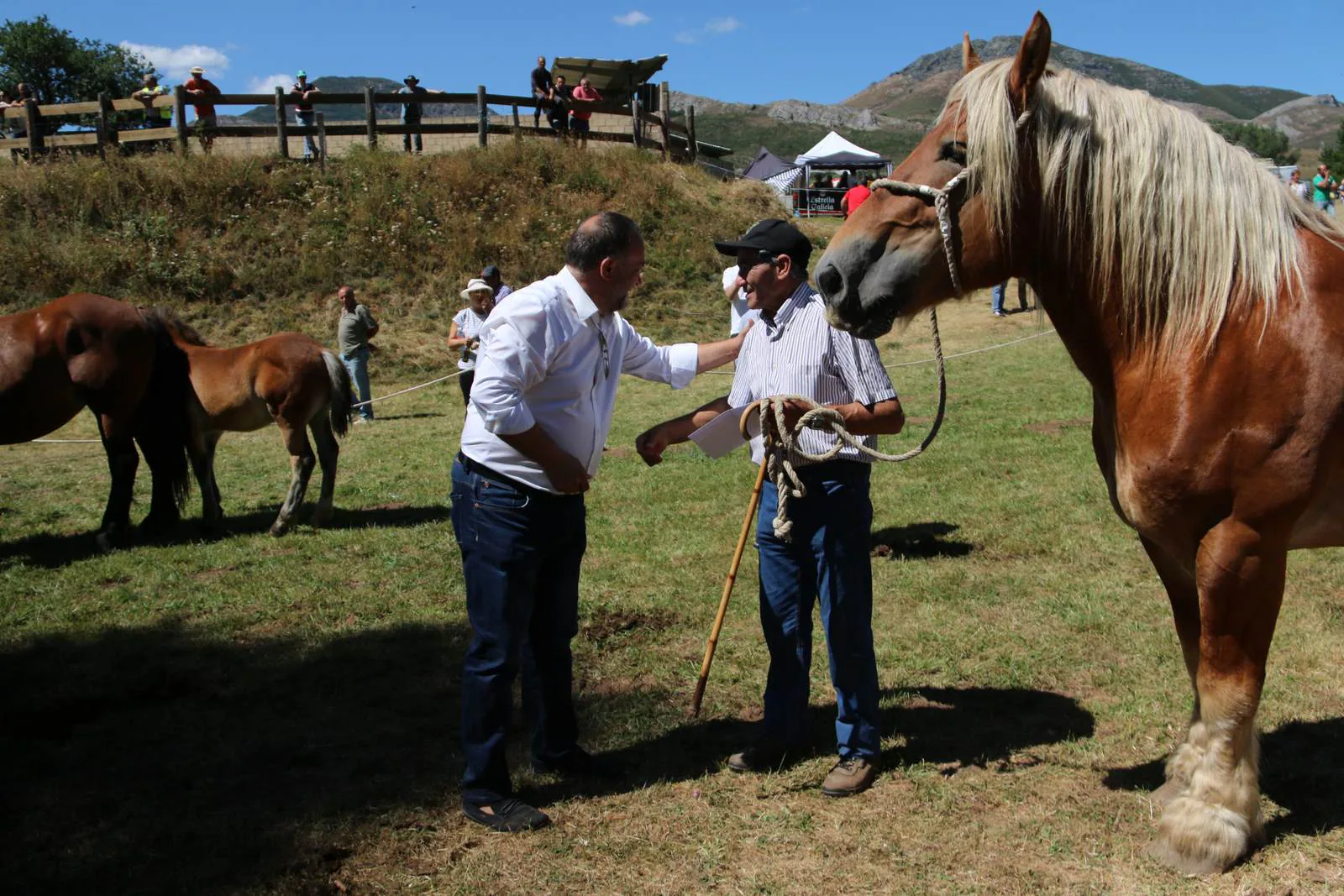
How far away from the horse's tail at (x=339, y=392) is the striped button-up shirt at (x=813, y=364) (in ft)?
18.4

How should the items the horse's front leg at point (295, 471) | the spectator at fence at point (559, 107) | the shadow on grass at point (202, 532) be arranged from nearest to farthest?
the shadow on grass at point (202, 532)
the horse's front leg at point (295, 471)
the spectator at fence at point (559, 107)

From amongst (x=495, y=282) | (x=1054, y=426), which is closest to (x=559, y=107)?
(x=495, y=282)

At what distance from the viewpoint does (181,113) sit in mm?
21359

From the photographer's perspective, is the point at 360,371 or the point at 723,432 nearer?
the point at 723,432

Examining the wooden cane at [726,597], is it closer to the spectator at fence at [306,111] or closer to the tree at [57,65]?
the spectator at fence at [306,111]

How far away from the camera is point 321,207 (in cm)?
2070

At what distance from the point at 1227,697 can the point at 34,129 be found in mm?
24951

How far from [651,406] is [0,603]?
29.1 ft

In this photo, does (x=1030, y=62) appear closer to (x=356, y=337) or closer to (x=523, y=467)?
(x=523, y=467)

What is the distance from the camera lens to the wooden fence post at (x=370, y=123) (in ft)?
73.8

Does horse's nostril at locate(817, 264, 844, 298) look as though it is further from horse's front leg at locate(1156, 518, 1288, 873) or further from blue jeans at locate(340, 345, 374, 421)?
blue jeans at locate(340, 345, 374, 421)

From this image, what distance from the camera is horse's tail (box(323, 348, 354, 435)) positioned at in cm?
842

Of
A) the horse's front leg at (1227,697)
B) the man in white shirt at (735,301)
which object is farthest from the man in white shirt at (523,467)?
the man in white shirt at (735,301)

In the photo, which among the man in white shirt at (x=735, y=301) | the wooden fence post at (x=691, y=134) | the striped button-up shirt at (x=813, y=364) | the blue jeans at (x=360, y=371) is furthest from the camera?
the wooden fence post at (x=691, y=134)
